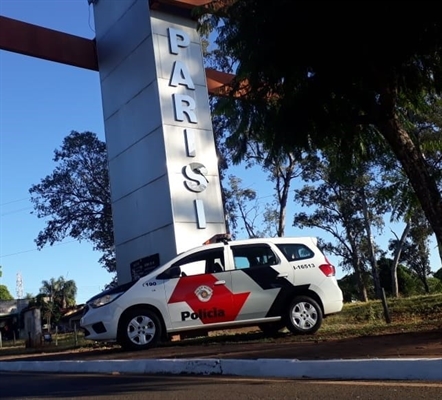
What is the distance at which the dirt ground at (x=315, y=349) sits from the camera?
697 centimetres

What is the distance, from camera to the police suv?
9.75 metres

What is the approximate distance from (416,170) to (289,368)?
360 centimetres

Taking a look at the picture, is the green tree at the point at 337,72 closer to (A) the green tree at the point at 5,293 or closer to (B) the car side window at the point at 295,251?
(B) the car side window at the point at 295,251

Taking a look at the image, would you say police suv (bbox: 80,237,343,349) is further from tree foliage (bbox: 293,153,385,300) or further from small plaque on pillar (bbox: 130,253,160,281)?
tree foliage (bbox: 293,153,385,300)

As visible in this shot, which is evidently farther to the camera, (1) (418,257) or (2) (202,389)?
(1) (418,257)

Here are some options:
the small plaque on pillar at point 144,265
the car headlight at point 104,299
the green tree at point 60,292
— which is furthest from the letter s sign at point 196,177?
the green tree at point 60,292

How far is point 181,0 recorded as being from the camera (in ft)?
58.0

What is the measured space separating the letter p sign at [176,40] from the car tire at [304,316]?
33.8 feet

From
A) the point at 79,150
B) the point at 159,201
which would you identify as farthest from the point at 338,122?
the point at 79,150

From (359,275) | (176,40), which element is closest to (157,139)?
(176,40)

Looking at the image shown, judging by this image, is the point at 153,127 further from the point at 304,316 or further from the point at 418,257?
the point at 418,257

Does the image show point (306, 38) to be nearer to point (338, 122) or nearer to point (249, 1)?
point (249, 1)

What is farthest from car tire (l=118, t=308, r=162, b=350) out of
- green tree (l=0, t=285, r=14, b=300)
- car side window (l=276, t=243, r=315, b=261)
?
green tree (l=0, t=285, r=14, b=300)

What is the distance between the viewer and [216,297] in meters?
9.95
